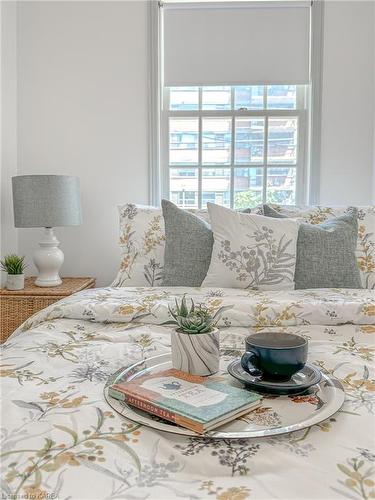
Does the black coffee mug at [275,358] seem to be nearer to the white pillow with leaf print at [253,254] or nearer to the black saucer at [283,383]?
the black saucer at [283,383]

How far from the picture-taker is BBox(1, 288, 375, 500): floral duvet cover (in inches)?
23.2

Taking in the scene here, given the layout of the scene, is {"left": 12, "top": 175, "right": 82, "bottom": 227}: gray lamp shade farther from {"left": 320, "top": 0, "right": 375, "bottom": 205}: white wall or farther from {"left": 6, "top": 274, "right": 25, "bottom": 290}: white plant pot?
{"left": 320, "top": 0, "right": 375, "bottom": 205}: white wall

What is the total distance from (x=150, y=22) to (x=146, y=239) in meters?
1.50

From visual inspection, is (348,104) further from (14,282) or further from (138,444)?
(138,444)

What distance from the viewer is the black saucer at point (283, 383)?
32.5 inches

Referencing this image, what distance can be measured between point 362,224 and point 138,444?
1.77 m

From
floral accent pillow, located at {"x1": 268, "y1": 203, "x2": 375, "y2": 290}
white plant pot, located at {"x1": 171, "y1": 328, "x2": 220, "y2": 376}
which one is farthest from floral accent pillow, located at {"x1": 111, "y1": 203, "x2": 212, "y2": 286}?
white plant pot, located at {"x1": 171, "y1": 328, "x2": 220, "y2": 376}

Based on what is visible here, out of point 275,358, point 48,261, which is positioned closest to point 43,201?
point 48,261

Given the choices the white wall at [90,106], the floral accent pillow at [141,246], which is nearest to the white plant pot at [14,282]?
the white wall at [90,106]

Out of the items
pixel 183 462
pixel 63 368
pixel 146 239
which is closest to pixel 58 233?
pixel 146 239

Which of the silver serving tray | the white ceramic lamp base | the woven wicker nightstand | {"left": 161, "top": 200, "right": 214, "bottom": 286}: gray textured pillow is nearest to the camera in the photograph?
the silver serving tray

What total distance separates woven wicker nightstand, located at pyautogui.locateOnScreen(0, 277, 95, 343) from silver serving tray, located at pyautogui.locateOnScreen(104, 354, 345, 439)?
165 cm

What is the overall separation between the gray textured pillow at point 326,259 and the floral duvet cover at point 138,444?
0.62 m

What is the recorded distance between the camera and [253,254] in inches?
72.5
